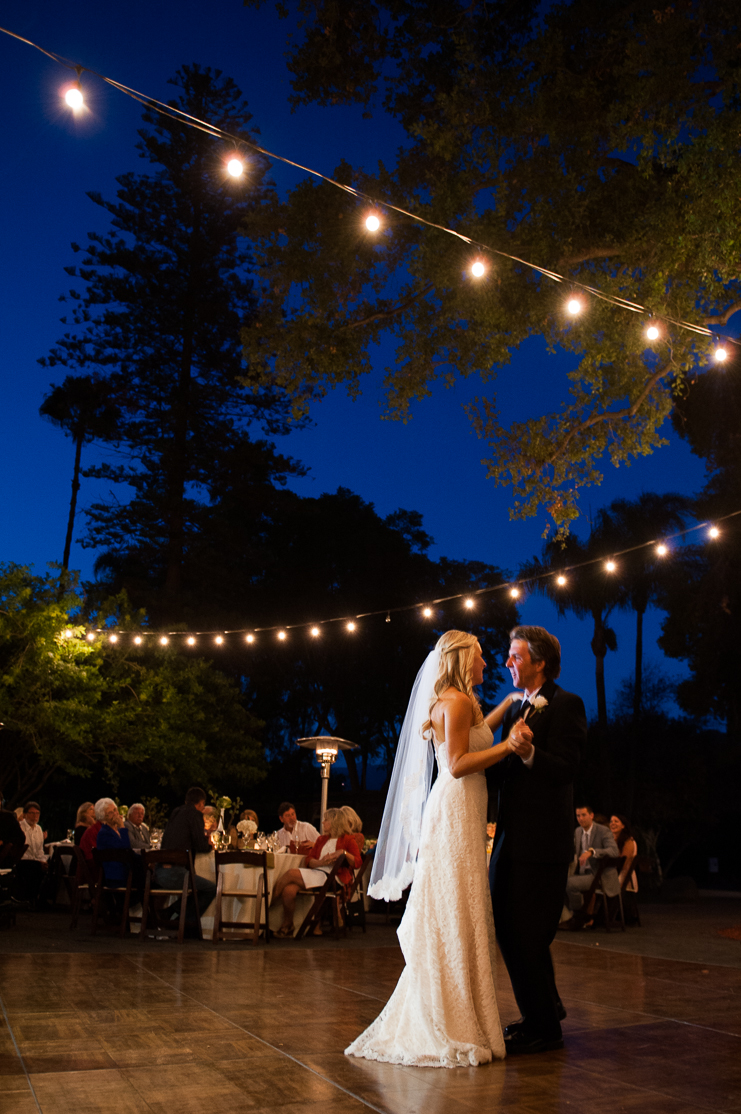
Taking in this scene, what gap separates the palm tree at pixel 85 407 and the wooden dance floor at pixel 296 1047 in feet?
55.5

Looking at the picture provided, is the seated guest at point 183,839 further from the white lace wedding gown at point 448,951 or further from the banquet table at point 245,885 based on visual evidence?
the white lace wedding gown at point 448,951

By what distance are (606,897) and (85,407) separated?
54.2ft

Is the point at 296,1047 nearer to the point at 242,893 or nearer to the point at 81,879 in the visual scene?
the point at 242,893

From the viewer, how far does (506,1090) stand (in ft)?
A: 9.34

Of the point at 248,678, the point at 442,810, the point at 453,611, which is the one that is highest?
the point at 453,611

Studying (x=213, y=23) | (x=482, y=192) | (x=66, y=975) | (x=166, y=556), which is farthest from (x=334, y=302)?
(x=166, y=556)

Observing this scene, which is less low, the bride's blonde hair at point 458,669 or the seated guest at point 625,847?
the bride's blonde hair at point 458,669

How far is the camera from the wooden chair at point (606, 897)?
9.13 m

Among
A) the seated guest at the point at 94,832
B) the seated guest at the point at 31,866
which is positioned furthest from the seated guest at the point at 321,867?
the seated guest at the point at 31,866

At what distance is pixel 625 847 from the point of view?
9.96m

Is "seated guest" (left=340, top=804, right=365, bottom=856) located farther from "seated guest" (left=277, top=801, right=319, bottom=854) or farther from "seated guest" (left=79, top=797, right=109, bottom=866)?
"seated guest" (left=79, top=797, right=109, bottom=866)

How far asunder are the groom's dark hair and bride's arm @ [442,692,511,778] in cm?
34

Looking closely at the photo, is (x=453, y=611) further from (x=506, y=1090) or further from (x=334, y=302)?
(x=506, y=1090)

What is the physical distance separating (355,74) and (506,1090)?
9.92 metres
